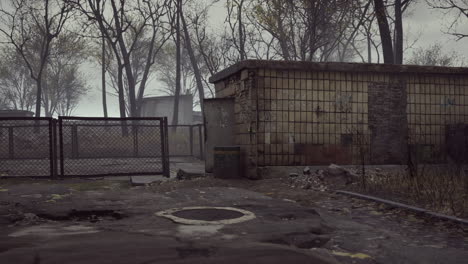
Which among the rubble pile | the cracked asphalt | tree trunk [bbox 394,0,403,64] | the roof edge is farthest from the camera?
tree trunk [bbox 394,0,403,64]

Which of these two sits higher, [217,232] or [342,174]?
[342,174]

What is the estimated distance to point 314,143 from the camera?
9961 millimetres

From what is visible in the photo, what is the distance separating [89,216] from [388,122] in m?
7.69

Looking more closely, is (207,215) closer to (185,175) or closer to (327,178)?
(327,178)

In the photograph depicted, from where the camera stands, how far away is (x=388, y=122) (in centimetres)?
1045

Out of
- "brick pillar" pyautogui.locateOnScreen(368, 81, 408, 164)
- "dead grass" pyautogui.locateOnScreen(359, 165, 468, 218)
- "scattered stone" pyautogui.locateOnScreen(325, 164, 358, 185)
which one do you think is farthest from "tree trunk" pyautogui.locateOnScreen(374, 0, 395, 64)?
"dead grass" pyautogui.locateOnScreen(359, 165, 468, 218)

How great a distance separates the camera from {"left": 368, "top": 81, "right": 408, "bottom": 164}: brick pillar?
10344 mm

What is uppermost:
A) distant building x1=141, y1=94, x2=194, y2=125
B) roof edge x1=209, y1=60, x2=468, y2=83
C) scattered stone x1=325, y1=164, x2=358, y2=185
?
distant building x1=141, y1=94, x2=194, y2=125

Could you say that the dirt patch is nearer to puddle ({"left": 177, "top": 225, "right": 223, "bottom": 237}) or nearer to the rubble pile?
puddle ({"left": 177, "top": 225, "right": 223, "bottom": 237})

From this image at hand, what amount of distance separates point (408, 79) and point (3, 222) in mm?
9428

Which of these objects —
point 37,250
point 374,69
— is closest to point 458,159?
point 374,69

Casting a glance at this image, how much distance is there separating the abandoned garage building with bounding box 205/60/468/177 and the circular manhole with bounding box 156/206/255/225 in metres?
3.63

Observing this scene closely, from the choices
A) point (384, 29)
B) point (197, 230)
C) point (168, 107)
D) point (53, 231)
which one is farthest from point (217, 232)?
point (168, 107)

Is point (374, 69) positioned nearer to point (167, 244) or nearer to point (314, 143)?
point (314, 143)
